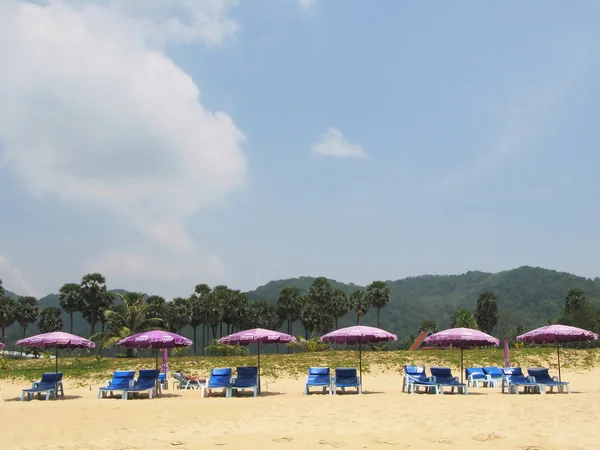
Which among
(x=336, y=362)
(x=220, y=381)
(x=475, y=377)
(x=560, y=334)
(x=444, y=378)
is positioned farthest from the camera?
(x=336, y=362)

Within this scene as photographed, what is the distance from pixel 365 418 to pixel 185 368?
17.7m

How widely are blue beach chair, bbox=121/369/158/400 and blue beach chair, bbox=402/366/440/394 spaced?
8213 mm

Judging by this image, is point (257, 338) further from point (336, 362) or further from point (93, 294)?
point (93, 294)

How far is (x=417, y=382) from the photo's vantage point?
1823 cm

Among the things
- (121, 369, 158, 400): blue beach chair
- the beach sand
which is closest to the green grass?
(121, 369, 158, 400): blue beach chair

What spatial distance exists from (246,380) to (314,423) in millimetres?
6364

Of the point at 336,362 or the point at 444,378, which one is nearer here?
the point at 444,378

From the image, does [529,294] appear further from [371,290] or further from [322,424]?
[322,424]

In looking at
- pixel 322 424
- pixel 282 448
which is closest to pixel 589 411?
pixel 322 424

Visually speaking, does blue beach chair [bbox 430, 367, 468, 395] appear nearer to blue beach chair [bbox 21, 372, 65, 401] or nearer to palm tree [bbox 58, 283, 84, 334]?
blue beach chair [bbox 21, 372, 65, 401]

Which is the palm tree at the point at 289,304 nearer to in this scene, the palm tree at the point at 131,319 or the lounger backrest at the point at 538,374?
the palm tree at the point at 131,319

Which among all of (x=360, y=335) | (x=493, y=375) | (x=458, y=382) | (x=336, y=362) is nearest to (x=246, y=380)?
(x=360, y=335)

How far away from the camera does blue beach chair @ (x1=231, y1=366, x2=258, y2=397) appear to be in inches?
714

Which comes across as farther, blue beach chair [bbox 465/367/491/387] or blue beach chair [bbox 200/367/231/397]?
blue beach chair [bbox 465/367/491/387]
